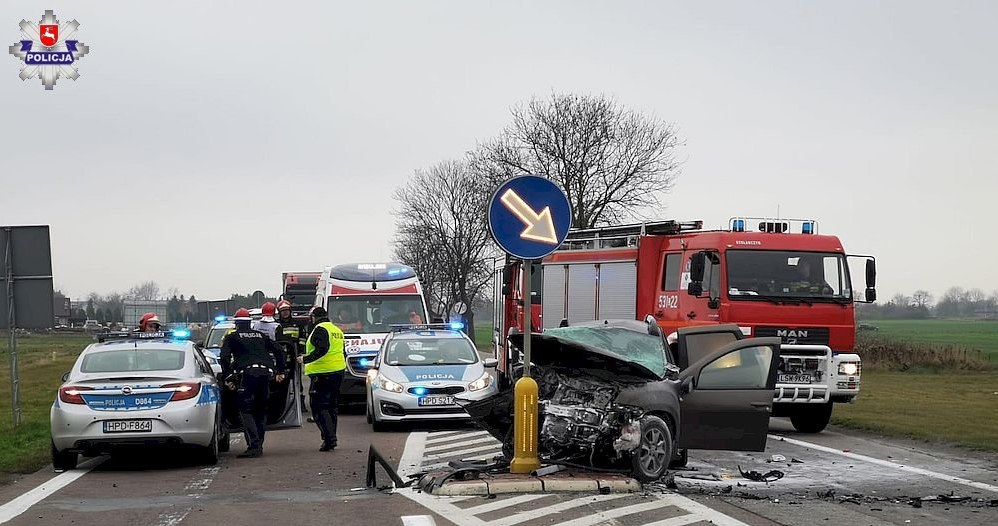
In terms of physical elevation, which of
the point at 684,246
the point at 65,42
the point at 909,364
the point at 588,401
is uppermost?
the point at 65,42

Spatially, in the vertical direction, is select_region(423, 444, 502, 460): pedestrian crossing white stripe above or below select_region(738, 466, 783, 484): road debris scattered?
below

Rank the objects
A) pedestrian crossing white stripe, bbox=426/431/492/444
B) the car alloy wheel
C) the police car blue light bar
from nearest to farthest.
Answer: the car alloy wheel, pedestrian crossing white stripe, bbox=426/431/492/444, the police car blue light bar

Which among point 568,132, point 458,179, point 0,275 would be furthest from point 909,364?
point 458,179

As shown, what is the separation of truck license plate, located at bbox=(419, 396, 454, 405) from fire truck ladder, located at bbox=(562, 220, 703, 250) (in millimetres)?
4355

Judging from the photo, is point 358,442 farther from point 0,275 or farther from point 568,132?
point 568,132

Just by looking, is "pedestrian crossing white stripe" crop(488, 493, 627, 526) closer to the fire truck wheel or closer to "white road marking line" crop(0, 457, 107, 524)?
"white road marking line" crop(0, 457, 107, 524)

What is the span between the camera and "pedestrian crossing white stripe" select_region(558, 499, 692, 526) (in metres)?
9.16

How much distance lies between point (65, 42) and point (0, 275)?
4654mm

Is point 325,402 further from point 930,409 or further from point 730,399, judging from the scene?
point 930,409

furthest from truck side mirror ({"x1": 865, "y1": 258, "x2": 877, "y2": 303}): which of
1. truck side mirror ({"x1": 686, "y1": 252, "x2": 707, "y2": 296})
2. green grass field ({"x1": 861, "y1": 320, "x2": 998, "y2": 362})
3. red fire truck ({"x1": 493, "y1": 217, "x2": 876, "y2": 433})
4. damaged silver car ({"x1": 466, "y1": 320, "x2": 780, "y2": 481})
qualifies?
green grass field ({"x1": 861, "y1": 320, "x2": 998, "y2": 362})

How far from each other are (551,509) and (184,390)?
17.2ft

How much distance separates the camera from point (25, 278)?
18203 millimetres

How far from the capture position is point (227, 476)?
12.6 m

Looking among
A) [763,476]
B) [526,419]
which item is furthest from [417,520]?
[763,476]
